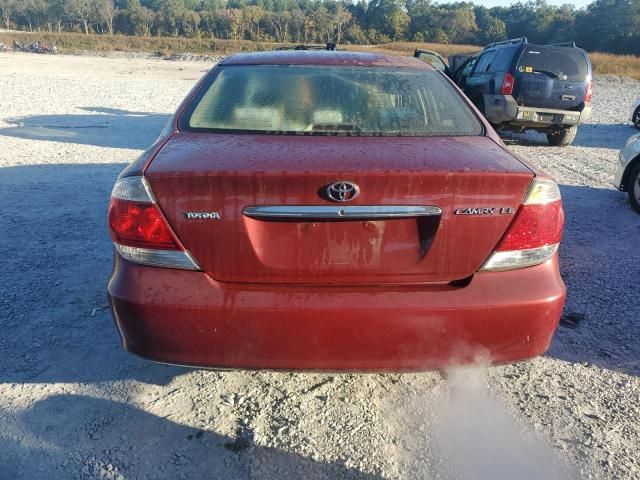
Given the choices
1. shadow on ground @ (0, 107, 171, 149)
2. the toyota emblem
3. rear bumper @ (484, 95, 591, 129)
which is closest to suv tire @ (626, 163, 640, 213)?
rear bumper @ (484, 95, 591, 129)

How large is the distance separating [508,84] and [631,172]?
4515 millimetres

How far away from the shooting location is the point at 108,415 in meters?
2.39

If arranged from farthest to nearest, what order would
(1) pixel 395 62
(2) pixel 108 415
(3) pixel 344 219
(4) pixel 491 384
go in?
(1) pixel 395 62 → (4) pixel 491 384 → (2) pixel 108 415 → (3) pixel 344 219

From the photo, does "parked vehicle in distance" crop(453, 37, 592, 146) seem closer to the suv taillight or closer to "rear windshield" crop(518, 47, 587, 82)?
"rear windshield" crop(518, 47, 587, 82)

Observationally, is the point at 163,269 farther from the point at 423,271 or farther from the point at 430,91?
the point at 430,91

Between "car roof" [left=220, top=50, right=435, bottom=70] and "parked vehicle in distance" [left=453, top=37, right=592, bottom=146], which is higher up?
"car roof" [left=220, top=50, right=435, bottom=70]

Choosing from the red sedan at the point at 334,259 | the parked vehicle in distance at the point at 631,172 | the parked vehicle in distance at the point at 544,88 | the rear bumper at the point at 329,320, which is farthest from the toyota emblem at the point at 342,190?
the parked vehicle in distance at the point at 544,88

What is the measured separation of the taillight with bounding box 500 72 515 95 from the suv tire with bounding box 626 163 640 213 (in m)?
4.42

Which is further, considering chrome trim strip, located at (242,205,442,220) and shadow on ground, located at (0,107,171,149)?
shadow on ground, located at (0,107,171,149)

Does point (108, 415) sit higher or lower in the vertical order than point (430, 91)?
lower

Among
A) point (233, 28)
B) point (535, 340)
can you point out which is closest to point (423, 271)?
point (535, 340)

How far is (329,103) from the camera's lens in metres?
2.73

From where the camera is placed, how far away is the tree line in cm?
8788

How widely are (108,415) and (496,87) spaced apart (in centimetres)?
941
